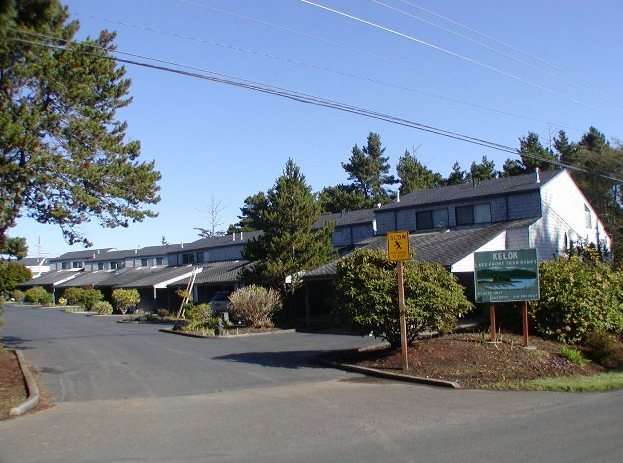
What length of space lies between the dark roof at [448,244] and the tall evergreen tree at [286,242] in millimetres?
1142

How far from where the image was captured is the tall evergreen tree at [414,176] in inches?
2903

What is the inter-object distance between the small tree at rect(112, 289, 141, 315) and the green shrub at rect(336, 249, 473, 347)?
3953 cm

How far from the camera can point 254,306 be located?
2994cm

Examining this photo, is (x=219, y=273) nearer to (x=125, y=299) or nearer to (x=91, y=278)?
(x=125, y=299)

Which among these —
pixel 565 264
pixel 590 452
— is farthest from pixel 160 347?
pixel 590 452

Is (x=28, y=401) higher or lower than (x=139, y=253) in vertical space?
lower

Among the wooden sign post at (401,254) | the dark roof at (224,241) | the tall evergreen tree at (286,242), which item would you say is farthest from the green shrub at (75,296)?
the wooden sign post at (401,254)

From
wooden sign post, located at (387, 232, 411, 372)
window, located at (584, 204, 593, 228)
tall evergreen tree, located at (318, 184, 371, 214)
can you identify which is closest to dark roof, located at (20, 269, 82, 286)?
tall evergreen tree, located at (318, 184, 371, 214)

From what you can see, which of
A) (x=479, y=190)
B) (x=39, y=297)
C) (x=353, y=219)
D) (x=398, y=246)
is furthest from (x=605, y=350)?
(x=39, y=297)

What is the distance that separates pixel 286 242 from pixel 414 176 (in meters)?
45.2

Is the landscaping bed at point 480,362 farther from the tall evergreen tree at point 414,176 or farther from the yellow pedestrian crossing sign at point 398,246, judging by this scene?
the tall evergreen tree at point 414,176

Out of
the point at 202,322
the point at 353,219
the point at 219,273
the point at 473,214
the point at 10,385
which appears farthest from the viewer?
the point at 219,273

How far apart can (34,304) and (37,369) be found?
2542 inches

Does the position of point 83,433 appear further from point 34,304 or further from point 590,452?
point 34,304
